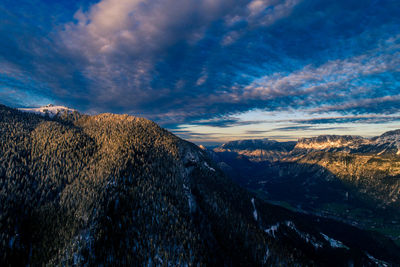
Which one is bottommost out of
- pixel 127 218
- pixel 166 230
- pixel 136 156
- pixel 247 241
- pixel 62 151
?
pixel 247 241

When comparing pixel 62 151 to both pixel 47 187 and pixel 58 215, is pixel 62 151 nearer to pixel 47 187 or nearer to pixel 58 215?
pixel 47 187

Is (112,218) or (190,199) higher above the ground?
(112,218)

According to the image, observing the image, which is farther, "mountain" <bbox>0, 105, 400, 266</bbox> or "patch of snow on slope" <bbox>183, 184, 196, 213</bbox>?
"patch of snow on slope" <bbox>183, 184, 196, 213</bbox>

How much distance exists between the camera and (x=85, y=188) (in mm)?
157125

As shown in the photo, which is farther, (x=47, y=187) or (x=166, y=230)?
(x=47, y=187)

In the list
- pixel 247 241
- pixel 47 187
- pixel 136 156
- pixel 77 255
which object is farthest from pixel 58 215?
pixel 247 241

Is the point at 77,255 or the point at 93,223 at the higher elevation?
the point at 93,223

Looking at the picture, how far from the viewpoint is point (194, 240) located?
131 meters

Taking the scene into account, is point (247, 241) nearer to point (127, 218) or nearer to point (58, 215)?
point (127, 218)

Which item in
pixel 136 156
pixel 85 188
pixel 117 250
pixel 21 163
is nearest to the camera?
pixel 117 250

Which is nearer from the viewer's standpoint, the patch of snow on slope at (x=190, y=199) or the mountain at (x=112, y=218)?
the mountain at (x=112, y=218)

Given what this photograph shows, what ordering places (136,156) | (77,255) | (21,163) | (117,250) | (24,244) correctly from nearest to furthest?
(77,255) < (117,250) < (24,244) < (21,163) < (136,156)

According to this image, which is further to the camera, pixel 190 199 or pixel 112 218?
pixel 190 199

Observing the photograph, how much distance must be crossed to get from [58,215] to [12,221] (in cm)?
2777
